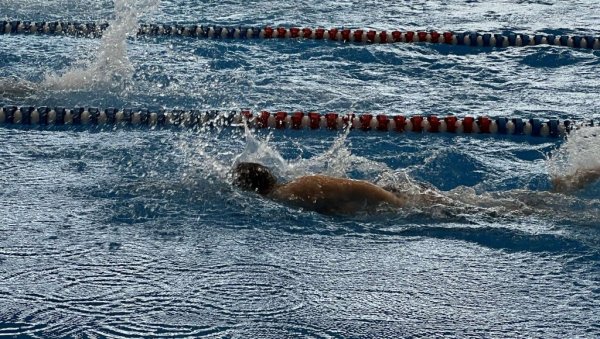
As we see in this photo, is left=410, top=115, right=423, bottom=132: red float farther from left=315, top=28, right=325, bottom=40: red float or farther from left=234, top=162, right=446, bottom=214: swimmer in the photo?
left=315, top=28, right=325, bottom=40: red float

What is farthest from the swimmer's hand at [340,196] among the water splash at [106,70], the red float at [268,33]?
the red float at [268,33]

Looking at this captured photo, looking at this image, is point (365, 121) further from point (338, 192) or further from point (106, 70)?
point (106, 70)

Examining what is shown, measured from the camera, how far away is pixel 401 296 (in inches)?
139

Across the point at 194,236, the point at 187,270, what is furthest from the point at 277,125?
the point at 187,270

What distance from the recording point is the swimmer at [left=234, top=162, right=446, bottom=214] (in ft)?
13.4

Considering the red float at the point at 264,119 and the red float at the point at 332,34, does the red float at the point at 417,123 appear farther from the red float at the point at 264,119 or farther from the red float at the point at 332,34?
the red float at the point at 332,34

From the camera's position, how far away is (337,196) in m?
4.10

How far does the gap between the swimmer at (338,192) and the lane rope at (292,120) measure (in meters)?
0.97

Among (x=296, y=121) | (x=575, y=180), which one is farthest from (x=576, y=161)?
(x=296, y=121)

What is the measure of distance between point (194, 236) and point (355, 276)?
0.74 metres

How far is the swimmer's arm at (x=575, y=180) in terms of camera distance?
14.2 feet

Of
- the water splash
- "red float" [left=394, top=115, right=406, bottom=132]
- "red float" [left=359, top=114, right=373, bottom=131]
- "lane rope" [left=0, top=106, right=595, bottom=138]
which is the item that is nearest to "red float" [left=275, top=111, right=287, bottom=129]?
"lane rope" [left=0, top=106, right=595, bottom=138]

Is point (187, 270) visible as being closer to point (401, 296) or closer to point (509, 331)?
point (401, 296)

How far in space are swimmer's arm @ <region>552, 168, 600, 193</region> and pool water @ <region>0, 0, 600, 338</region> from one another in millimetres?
54
